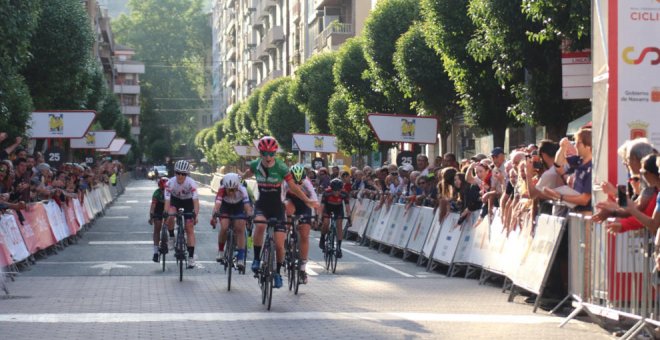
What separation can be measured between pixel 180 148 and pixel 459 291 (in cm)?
15080

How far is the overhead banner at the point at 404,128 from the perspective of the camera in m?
32.9

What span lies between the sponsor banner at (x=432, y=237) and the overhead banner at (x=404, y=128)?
10.4 m

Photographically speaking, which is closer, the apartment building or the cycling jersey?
the cycling jersey

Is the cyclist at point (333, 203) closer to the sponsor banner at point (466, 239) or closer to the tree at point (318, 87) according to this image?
the sponsor banner at point (466, 239)

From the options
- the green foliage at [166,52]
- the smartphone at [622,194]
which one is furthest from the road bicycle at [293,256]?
the green foliage at [166,52]

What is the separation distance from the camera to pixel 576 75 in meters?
17.7

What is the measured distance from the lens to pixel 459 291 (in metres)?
17.1

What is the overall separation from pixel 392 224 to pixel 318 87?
32.5m

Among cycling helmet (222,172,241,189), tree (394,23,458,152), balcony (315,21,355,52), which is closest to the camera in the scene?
cycling helmet (222,172,241,189)

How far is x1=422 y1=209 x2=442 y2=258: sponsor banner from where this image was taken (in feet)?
71.6

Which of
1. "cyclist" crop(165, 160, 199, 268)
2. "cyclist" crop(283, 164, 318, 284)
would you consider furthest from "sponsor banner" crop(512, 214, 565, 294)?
"cyclist" crop(165, 160, 199, 268)

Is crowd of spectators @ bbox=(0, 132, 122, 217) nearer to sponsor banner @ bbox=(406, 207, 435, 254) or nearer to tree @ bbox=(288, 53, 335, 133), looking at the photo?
sponsor banner @ bbox=(406, 207, 435, 254)

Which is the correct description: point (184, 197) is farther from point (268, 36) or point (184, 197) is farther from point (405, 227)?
point (268, 36)

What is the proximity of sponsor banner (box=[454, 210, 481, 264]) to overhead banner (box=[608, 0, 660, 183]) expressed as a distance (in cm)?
650
